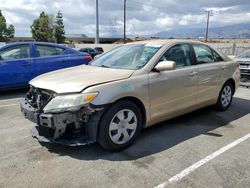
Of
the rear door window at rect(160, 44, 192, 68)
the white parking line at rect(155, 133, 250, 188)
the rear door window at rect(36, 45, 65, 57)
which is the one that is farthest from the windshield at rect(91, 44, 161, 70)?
the rear door window at rect(36, 45, 65, 57)

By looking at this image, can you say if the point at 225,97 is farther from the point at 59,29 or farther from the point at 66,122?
the point at 59,29

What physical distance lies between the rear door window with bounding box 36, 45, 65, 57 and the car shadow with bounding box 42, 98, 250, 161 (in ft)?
14.0

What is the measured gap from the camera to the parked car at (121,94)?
11.1 ft

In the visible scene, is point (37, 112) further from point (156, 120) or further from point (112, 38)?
point (112, 38)

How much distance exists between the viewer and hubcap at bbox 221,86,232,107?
18.8ft

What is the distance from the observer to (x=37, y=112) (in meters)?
3.54

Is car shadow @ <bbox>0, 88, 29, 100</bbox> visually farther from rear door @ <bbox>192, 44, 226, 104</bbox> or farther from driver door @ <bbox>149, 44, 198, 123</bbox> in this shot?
rear door @ <bbox>192, 44, 226, 104</bbox>

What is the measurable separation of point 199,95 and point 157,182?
7.73 feet

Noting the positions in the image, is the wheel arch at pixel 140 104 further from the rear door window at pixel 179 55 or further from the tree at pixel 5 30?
the tree at pixel 5 30

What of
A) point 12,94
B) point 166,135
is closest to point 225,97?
point 166,135

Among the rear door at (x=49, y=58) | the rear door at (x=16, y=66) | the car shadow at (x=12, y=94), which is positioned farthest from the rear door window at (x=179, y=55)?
the car shadow at (x=12, y=94)

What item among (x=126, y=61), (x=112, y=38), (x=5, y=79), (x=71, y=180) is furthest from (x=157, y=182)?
(x=112, y=38)

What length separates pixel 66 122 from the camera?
335 centimetres

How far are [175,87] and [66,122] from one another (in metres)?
1.89
